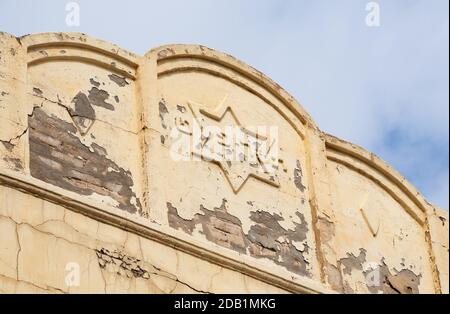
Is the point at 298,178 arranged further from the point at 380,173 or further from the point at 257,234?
the point at 380,173

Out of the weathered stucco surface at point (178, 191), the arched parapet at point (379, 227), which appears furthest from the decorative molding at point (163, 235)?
the arched parapet at point (379, 227)

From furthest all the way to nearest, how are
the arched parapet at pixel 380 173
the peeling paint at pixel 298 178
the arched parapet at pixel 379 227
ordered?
1. the arched parapet at pixel 380 173
2. the arched parapet at pixel 379 227
3. the peeling paint at pixel 298 178

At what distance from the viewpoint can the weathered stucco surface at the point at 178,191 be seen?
1334 cm

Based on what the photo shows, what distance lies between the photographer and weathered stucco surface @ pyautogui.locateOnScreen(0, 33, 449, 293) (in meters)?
13.3

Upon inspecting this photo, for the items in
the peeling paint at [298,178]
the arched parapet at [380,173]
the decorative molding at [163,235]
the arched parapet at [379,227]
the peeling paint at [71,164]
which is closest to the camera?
the decorative molding at [163,235]

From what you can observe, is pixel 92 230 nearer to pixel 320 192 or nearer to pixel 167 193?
pixel 167 193

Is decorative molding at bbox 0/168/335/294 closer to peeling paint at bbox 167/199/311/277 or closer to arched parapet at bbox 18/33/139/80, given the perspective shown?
peeling paint at bbox 167/199/311/277

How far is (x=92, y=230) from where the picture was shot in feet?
44.1

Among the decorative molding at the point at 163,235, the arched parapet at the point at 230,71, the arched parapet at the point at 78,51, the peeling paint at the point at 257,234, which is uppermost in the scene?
the arched parapet at the point at 230,71

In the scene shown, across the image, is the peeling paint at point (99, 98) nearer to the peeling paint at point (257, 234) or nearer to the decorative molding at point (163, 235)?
the peeling paint at point (257, 234)

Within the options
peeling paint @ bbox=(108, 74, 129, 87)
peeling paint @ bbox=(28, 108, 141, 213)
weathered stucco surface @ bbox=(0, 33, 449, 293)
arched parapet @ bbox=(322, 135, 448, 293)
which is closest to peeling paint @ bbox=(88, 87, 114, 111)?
weathered stucco surface @ bbox=(0, 33, 449, 293)

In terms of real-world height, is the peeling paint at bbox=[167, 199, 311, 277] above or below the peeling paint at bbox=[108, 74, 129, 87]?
below
